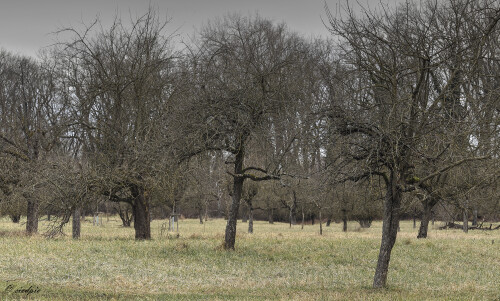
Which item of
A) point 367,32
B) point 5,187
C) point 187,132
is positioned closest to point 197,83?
point 187,132

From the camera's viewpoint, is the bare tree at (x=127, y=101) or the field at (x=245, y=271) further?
the bare tree at (x=127, y=101)

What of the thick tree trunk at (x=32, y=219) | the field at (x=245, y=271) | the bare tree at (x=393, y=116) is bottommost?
the field at (x=245, y=271)

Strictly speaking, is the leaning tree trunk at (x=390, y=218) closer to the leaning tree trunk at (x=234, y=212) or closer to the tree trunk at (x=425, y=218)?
the leaning tree trunk at (x=234, y=212)

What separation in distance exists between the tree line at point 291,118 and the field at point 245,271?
1.53 meters


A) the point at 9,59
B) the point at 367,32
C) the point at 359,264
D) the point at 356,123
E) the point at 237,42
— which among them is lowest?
the point at 359,264

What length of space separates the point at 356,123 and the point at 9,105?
29720 millimetres

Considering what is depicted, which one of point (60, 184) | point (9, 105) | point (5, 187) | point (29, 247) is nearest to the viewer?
point (60, 184)

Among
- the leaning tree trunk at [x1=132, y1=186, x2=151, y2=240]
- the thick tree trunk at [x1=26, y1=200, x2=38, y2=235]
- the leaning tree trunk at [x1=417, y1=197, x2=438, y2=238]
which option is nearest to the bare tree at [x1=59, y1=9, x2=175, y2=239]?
the leaning tree trunk at [x1=132, y1=186, x2=151, y2=240]

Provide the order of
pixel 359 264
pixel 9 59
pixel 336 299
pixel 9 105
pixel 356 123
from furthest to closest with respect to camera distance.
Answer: pixel 9 59, pixel 9 105, pixel 359 264, pixel 356 123, pixel 336 299

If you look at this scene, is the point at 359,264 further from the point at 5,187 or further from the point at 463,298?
the point at 5,187

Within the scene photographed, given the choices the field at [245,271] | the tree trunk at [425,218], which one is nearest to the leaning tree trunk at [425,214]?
the tree trunk at [425,218]

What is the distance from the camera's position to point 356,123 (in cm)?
1227

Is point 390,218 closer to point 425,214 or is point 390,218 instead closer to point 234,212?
point 234,212

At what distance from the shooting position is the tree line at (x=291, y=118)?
39.8 ft
